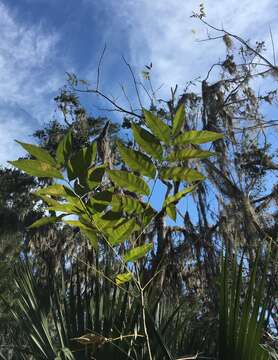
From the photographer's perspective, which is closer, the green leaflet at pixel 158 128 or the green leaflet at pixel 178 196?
the green leaflet at pixel 158 128

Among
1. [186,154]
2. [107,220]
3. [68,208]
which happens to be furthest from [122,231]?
[186,154]

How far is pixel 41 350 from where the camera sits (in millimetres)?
1815

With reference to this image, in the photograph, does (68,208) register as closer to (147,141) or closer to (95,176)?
(95,176)

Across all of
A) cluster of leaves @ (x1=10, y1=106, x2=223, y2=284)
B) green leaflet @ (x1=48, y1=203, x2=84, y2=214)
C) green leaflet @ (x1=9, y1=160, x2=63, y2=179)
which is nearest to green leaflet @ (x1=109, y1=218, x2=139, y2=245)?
cluster of leaves @ (x1=10, y1=106, x2=223, y2=284)

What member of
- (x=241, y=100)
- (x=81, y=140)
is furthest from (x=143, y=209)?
(x=81, y=140)

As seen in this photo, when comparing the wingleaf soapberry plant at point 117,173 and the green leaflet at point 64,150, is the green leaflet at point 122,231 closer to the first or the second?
the wingleaf soapberry plant at point 117,173

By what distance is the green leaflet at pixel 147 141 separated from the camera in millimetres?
1270

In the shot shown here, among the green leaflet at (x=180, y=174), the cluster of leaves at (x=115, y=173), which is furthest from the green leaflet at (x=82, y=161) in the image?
the green leaflet at (x=180, y=174)

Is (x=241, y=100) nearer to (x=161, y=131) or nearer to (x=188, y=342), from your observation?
(x=188, y=342)

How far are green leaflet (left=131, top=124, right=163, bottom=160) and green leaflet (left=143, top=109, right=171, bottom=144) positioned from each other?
0.02m

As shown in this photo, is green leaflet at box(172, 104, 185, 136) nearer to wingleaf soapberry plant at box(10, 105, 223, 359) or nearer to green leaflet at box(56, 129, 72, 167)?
wingleaf soapberry plant at box(10, 105, 223, 359)

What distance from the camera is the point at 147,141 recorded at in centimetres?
129

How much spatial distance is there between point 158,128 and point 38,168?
1.05 ft

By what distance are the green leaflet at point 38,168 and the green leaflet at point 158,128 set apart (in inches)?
10.4
